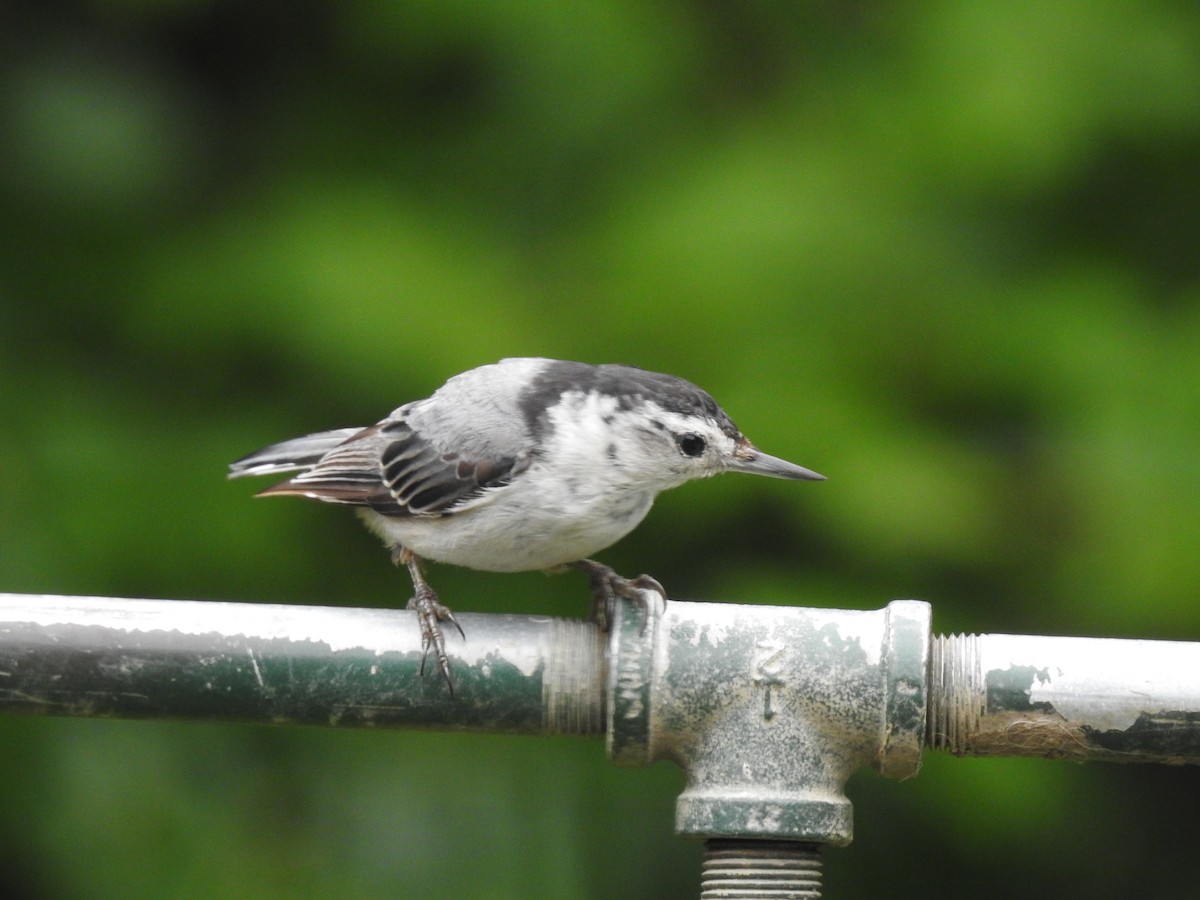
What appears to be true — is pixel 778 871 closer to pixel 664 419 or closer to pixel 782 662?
pixel 782 662

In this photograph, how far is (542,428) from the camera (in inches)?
95.3

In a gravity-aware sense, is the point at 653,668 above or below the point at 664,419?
below

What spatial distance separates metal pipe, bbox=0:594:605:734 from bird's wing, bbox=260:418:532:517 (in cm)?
69

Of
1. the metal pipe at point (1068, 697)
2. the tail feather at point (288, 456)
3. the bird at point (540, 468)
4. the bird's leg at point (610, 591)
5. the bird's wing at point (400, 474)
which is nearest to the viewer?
the metal pipe at point (1068, 697)

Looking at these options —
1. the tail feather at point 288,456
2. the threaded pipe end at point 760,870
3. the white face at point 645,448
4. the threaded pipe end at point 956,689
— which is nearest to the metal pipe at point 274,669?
the threaded pipe end at point 760,870

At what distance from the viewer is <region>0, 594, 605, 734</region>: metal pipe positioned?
1.62 m

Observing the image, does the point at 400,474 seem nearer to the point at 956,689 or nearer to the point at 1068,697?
the point at 956,689

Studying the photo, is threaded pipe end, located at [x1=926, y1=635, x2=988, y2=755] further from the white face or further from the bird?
the white face

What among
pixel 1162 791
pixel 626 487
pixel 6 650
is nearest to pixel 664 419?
pixel 626 487

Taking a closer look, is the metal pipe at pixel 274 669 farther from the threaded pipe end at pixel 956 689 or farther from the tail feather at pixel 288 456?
the tail feather at pixel 288 456

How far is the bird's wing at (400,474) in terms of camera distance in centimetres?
238

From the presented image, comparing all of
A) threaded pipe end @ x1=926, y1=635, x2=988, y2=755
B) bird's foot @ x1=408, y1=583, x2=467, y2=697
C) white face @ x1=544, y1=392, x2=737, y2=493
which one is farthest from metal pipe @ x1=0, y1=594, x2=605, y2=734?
white face @ x1=544, y1=392, x2=737, y2=493

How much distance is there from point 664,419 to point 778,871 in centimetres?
91

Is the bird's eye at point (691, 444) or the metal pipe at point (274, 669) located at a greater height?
the bird's eye at point (691, 444)
